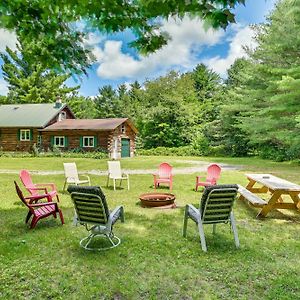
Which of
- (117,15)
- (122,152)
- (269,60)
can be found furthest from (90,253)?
(122,152)

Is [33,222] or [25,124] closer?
[33,222]

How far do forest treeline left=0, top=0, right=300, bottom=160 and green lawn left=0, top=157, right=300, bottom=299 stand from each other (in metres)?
2.84

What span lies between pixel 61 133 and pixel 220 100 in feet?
65.3

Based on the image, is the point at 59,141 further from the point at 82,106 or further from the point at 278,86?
the point at 82,106

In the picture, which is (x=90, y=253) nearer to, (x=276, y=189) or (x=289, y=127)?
(x=276, y=189)

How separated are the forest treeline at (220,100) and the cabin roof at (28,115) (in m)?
3.73

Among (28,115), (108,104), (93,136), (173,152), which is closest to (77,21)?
(93,136)

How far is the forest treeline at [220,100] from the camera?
57.5ft

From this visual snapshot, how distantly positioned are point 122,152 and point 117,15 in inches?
987

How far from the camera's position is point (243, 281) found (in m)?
3.85

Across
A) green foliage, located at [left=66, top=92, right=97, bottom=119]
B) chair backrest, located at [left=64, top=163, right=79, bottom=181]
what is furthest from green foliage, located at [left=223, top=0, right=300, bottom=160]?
green foliage, located at [left=66, top=92, right=97, bottom=119]

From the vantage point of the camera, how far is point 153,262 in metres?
4.42

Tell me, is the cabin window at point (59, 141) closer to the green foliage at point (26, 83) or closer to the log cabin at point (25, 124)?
the log cabin at point (25, 124)

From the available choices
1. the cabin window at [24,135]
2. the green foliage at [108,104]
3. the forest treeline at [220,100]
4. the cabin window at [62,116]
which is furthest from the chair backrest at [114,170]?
the green foliage at [108,104]
